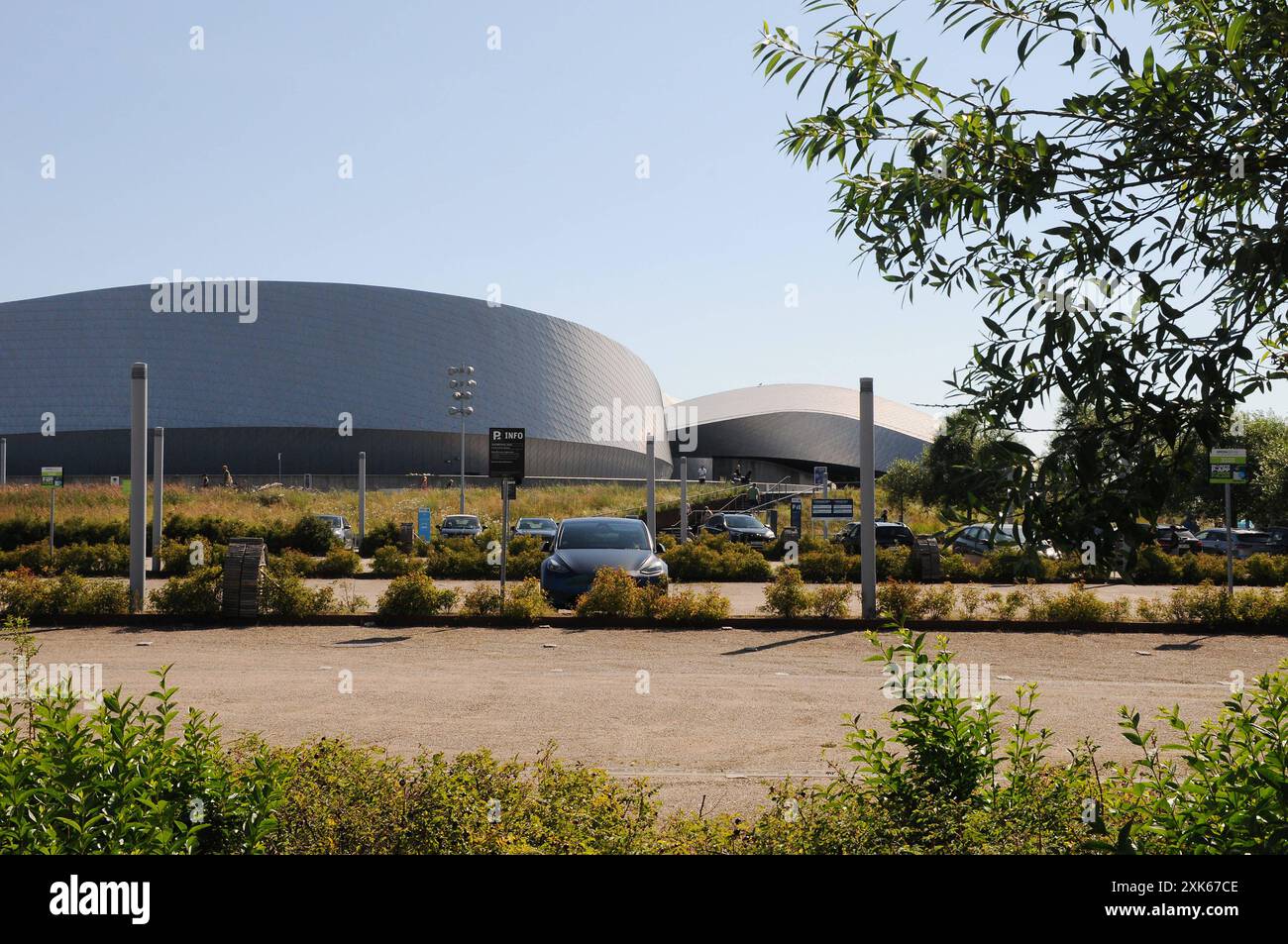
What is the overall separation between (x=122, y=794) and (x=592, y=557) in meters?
12.5

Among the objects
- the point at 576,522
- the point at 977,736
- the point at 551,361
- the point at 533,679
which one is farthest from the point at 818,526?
the point at 551,361

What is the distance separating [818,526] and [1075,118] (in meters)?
41.5

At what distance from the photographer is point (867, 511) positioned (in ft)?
49.9

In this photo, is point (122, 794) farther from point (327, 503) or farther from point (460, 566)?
point (327, 503)

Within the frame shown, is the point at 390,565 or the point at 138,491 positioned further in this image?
the point at 390,565

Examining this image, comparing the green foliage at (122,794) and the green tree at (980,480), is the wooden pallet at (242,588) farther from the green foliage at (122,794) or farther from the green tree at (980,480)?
the green tree at (980,480)

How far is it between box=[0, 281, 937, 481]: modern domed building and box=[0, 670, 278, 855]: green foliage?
83741 millimetres

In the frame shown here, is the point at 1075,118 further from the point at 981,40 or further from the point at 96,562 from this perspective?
the point at 96,562

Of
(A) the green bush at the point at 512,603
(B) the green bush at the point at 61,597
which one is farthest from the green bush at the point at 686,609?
(B) the green bush at the point at 61,597

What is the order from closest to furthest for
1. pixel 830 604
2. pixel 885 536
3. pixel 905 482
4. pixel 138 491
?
pixel 830 604
pixel 138 491
pixel 885 536
pixel 905 482

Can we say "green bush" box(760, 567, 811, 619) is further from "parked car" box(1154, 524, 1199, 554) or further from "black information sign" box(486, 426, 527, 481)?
"parked car" box(1154, 524, 1199, 554)

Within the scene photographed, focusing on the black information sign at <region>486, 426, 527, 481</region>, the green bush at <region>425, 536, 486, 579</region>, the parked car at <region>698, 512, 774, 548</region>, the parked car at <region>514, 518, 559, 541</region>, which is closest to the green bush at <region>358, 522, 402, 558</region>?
the parked car at <region>514, 518, 559, 541</region>

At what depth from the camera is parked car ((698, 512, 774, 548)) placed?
112ft

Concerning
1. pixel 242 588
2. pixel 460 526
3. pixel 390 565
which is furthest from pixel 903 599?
pixel 460 526
